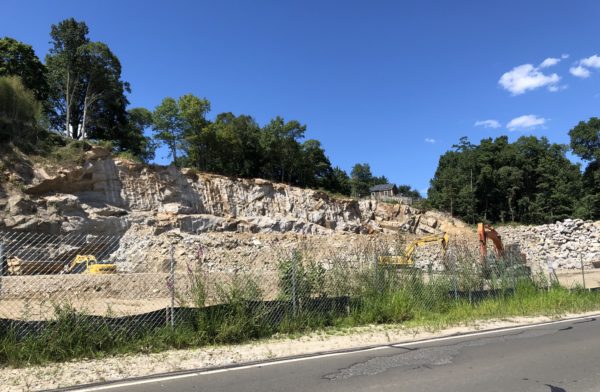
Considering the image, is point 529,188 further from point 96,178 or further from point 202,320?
point 202,320

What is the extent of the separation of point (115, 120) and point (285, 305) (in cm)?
4889

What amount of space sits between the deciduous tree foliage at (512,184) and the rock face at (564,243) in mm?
23733

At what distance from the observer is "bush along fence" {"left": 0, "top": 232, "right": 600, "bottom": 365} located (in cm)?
719

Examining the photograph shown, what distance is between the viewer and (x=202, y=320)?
8.22 meters

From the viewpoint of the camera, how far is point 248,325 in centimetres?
862

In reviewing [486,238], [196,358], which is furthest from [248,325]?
[486,238]

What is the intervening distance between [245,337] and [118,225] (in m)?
29.3

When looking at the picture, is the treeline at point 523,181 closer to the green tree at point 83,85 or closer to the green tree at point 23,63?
the green tree at point 83,85

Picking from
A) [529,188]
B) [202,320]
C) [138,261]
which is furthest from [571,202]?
[202,320]

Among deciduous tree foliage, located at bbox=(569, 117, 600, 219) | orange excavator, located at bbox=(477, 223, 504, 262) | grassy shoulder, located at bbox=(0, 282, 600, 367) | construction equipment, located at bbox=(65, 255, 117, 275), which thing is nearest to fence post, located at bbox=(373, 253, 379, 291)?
grassy shoulder, located at bbox=(0, 282, 600, 367)

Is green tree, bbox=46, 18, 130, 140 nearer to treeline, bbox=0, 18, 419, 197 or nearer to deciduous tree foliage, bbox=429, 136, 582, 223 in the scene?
treeline, bbox=0, 18, 419, 197

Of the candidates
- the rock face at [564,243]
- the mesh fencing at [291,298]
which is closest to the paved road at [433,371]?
the mesh fencing at [291,298]

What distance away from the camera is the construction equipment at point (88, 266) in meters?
26.1

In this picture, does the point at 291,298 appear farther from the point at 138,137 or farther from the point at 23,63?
the point at 138,137
